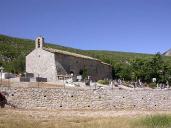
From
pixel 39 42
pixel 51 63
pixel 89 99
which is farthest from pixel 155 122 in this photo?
pixel 39 42

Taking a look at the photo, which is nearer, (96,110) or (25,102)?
(25,102)

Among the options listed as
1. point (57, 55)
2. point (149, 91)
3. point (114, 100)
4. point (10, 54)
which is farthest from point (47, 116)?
point (10, 54)

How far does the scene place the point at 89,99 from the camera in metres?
44.3

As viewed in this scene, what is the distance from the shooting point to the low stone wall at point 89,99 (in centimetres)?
4059

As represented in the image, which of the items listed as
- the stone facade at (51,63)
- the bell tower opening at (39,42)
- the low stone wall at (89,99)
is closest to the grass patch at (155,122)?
the low stone wall at (89,99)

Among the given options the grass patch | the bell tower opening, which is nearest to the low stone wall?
the grass patch

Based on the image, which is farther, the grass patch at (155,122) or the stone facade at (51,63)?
the stone facade at (51,63)

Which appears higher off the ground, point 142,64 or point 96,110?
point 142,64

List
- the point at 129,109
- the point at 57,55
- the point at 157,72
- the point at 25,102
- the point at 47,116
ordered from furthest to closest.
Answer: the point at 157,72 < the point at 57,55 < the point at 129,109 < the point at 25,102 < the point at 47,116

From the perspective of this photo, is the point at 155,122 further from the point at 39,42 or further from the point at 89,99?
the point at 39,42

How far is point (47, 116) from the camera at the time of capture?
3562 centimetres

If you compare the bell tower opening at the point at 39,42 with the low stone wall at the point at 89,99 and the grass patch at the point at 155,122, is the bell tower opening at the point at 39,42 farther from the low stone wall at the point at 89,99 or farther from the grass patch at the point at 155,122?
the grass patch at the point at 155,122

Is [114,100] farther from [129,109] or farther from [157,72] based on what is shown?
[157,72]

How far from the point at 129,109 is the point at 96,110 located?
A: 4.76 metres
